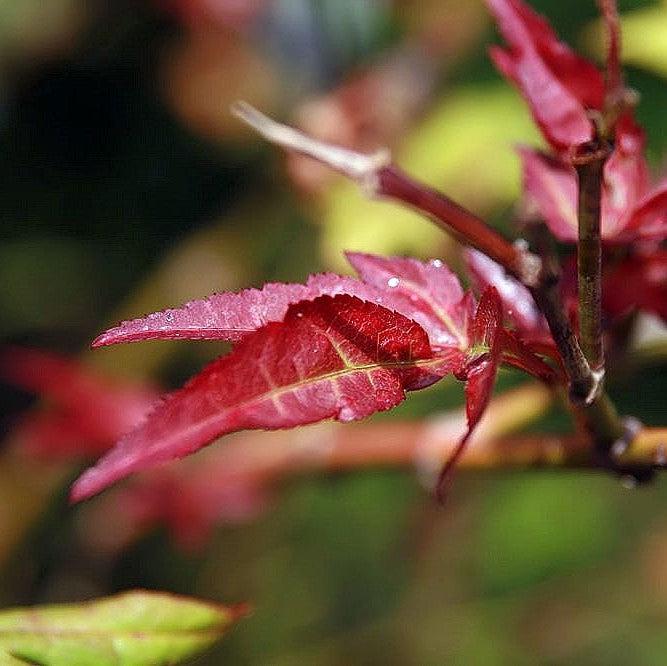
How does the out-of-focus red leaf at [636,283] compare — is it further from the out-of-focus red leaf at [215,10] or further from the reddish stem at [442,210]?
the out-of-focus red leaf at [215,10]

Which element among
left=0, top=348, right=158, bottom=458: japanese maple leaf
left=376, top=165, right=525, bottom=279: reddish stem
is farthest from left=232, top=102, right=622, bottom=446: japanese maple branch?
left=0, top=348, right=158, bottom=458: japanese maple leaf

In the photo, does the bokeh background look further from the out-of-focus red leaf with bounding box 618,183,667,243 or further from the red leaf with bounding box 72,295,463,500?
the red leaf with bounding box 72,295,463,500

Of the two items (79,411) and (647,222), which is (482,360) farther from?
(79,411)

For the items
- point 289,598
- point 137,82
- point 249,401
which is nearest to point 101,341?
point 249,401

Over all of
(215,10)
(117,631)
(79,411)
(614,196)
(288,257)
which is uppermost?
(614,196)

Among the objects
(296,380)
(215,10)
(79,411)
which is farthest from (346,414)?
(215,10)

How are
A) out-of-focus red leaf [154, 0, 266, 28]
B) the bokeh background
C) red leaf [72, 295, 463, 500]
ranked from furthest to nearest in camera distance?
out-of-focus red leaf [154, 0, 266, 28]
the bokeh background
red leaf [72, 295, 463, 500]
